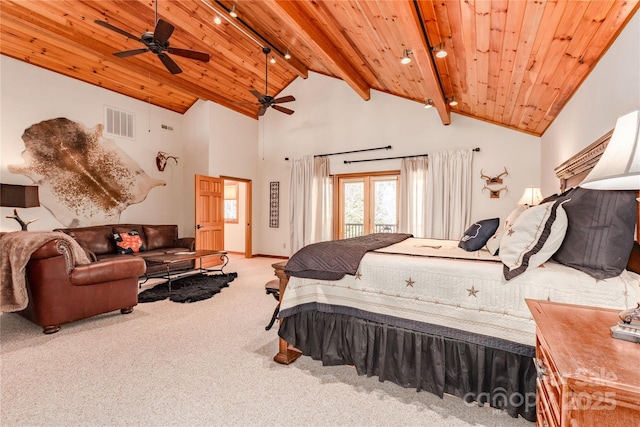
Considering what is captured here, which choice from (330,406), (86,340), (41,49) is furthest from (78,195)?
(330,406)

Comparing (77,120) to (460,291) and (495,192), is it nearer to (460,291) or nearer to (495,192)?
(460,291)

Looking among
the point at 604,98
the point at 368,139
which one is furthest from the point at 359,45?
the point at 604,98

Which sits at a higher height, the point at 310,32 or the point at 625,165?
the point at 310,32

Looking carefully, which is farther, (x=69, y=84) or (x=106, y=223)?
(x=106, y=223)

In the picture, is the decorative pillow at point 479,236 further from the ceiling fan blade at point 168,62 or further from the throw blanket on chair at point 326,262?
the ceiling fan blade at point 168,62

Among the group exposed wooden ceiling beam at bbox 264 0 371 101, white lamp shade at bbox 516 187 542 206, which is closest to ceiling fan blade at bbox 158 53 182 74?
exposed wooden ceiling beam at bbox 264 0 371 101

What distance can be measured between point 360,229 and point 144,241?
4132 millimetres

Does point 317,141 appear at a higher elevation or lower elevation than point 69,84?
lower

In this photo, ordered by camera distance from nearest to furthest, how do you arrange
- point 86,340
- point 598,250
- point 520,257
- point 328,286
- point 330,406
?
point 598,250 → point 520,257 → point 330,406 → point 328,286 → point 86,340

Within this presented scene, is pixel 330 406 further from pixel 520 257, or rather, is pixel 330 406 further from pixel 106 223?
pixel 106 223

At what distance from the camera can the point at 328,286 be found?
6.93 ft

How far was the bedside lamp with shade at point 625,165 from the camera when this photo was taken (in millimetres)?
853

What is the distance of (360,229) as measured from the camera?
6.29m

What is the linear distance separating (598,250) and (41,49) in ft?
21.8
